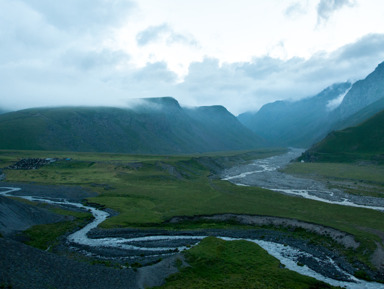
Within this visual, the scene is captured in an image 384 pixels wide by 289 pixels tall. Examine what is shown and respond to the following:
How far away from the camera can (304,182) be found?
368ft

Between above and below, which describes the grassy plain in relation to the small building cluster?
below

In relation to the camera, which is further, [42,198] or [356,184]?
[356,184]

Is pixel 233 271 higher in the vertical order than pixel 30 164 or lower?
lower

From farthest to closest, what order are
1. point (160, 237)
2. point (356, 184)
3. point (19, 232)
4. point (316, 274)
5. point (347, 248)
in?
point (356, 184) < point (160, 237) < point (19, 232) < point (347, 248) < point (316, 274)

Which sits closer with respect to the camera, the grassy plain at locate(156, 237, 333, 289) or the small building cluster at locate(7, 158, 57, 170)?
the grassy plain at locate(156, 237, 333, 289)

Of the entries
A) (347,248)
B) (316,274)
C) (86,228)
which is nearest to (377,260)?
(347,248)

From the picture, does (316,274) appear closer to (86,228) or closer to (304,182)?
(86,228)

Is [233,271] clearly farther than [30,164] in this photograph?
No

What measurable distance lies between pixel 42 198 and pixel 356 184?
107326 millimetres

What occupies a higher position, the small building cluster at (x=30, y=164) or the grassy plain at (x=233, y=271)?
the small building cluster at (x=30, y=164)

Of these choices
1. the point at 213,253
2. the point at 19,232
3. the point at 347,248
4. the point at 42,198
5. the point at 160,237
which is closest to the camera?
the point at 213,253

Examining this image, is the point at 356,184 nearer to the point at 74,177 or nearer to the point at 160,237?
the point at 160,237

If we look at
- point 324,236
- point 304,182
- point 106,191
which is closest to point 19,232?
point 106,191

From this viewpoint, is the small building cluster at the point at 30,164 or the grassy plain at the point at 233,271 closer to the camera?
the grassy plain at the point at 233,271
